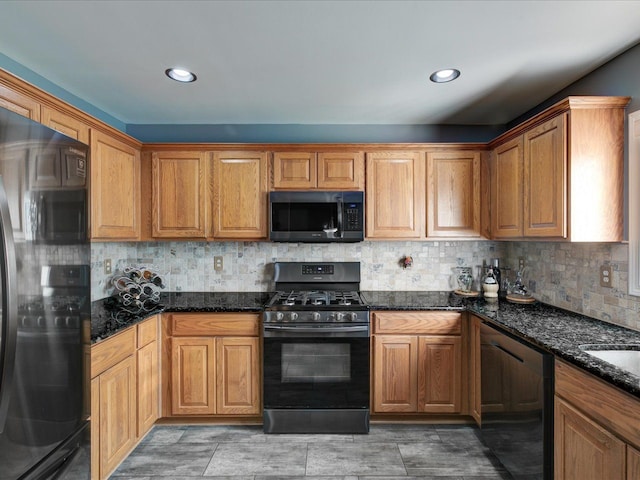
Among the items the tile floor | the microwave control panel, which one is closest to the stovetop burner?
the microwave control panel

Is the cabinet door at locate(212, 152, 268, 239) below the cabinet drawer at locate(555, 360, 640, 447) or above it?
above

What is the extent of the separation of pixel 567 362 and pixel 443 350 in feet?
3.54

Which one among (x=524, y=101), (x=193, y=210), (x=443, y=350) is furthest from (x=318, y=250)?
(x=524, y=101)

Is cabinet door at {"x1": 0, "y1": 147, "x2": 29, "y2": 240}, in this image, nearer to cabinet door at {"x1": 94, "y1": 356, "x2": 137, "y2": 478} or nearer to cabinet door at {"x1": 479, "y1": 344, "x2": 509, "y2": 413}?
cabinet door at {"x1": 94, "y1": 356, "x2": 137, "y2": 478}

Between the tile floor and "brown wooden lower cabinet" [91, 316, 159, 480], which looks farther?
the tile floor

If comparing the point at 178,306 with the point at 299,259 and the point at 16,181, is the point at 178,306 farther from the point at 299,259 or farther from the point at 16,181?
the point at 16,181

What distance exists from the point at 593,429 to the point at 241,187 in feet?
8.31

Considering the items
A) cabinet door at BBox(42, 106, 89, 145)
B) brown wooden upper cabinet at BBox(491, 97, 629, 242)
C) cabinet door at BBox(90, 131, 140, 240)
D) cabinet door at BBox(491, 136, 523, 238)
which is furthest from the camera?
cabinet door at BBox(491, 136, 523, 238)

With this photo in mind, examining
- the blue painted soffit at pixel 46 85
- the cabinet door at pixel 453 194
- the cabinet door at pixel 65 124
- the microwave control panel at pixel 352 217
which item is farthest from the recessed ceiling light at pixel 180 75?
the cabinet door at pixel 453 194

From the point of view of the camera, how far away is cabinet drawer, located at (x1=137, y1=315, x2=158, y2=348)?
227 centimetres

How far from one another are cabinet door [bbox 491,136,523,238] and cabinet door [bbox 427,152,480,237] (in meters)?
0.14

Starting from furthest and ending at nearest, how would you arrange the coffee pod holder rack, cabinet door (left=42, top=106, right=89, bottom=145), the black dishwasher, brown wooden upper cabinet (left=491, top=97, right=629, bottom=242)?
the coffee pod holder rack, brown wooden upper cabinet (left=491, top=97, right=629, bottom=242), cabinet door (left=42, top=106, right=89, bottom=145), the black dishwasher

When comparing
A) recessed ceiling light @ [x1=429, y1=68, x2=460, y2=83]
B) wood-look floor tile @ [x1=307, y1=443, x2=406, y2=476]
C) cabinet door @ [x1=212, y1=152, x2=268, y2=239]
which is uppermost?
recessed ceiling light @ [x1=429, y1=68, x2=460, y2=83]

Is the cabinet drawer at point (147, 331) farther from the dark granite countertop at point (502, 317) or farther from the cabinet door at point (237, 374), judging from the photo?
the cabinet door at point (237, 374)
